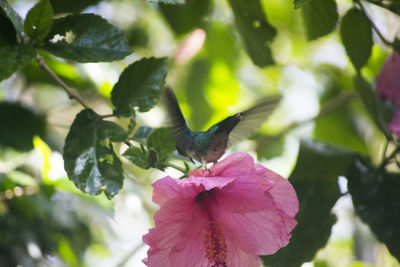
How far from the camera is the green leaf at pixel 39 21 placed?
0.73 m

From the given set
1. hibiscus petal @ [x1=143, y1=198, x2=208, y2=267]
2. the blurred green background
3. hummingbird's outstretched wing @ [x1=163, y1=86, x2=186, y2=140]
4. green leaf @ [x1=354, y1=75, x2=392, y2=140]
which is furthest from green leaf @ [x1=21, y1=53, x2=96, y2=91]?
green leaf @ [x1=354, y1=75, x2=392, y2=140]

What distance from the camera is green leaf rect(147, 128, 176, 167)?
0.77 meters

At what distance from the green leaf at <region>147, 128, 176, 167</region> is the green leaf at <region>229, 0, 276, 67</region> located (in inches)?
11.0

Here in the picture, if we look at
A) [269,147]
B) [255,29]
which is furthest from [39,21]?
[269,147]

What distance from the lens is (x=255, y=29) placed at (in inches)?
37.6

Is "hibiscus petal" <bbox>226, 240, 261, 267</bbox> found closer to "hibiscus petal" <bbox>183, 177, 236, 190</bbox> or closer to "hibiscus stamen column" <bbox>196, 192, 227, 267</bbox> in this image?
"hibiscus stamen column" <bbox>196, 192, 227, 267</bbox>

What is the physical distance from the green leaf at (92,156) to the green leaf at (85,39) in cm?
10

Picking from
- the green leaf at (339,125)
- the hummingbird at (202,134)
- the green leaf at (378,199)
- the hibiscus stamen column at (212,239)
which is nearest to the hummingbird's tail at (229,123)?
the hummingbird at (202,134)

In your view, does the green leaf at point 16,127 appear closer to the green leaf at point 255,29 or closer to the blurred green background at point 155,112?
the blurred green background at point 155,112

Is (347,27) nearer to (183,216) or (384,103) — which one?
(384,103)

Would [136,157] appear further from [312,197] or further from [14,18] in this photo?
[312,197]

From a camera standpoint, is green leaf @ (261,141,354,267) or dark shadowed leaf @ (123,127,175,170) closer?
dark shadowed leaf @ (123,127,175,170)

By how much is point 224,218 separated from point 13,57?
16.6 inches

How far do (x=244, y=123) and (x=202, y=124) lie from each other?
30.7 inches
